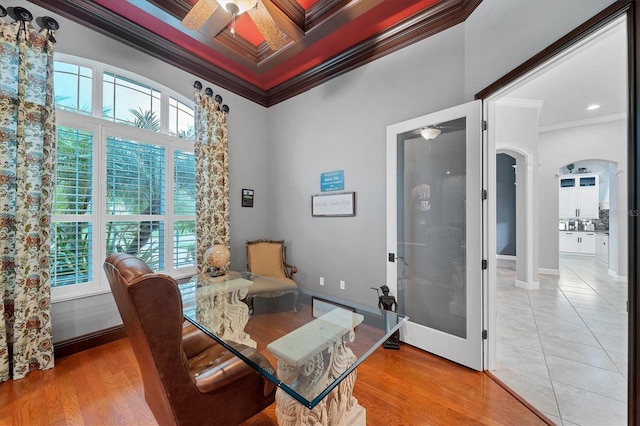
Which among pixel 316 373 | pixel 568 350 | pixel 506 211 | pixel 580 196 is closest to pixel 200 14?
pixel 316 373

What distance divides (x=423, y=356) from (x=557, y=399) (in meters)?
0.93

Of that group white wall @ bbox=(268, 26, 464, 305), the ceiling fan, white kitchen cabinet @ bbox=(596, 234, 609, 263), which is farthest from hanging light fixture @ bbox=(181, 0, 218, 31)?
white kitchen cabinet @ bbox=(596, 234, 609, 263)

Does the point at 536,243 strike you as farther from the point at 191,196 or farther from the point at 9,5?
the point at 9,5

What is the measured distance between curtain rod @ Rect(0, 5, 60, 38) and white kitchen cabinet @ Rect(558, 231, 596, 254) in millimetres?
9842

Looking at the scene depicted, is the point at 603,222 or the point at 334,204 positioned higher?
the point at 334,204

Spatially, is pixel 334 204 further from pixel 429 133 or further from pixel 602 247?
pixel 602 247

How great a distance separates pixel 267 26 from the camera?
1.96 meters

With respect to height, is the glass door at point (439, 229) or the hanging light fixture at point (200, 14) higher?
the hanging light fixture at point (200, 14)

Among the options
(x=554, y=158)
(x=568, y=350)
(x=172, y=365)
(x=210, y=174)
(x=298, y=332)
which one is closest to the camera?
(x=172, y=365)

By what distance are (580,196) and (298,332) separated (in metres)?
8.16

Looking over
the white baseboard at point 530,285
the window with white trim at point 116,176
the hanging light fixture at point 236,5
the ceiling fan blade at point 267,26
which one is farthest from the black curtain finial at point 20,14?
the white baseboard at point 530,285

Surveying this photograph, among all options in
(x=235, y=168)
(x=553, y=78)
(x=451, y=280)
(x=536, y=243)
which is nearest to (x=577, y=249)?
(x=536, y=243)

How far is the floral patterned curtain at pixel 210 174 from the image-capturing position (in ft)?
10.4

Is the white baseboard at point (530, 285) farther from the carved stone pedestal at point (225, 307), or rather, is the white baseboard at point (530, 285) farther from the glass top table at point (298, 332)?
the carved stone pedestal at point (225, 307)
